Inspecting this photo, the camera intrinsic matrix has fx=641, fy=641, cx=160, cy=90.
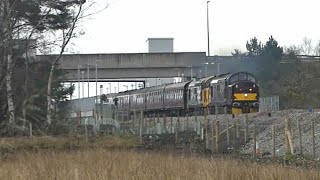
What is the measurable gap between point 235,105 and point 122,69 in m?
31.1

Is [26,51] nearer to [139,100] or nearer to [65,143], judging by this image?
[65,143]

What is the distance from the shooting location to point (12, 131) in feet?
105

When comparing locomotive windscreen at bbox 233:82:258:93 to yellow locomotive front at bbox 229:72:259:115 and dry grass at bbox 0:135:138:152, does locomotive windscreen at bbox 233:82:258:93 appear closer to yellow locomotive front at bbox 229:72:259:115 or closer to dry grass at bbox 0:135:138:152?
yellow locomotive front at bbox 229:72:259:115

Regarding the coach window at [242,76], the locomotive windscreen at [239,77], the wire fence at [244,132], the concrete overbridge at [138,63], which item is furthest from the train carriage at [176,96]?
the wire fence at [244,132]

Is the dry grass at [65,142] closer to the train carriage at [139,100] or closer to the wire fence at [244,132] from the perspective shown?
the wire fence at [244,132]

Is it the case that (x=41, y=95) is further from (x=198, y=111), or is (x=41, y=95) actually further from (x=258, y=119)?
(x=198, y=111)

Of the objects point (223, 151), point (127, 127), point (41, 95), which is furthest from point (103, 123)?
point (223, 151)

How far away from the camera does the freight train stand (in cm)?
4694

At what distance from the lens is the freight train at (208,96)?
154 feet

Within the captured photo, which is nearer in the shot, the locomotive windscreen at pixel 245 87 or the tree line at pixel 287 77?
the locomotive windscreen at pixel 245 87

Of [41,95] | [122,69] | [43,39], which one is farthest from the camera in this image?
[122,69]

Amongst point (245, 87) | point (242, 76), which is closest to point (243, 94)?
point (245, 87)

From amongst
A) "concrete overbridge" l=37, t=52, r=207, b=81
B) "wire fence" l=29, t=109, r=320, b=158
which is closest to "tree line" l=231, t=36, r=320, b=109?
"concrete overbridge" l=37, t=52, r=207, b=81

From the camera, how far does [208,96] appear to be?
166 ft
